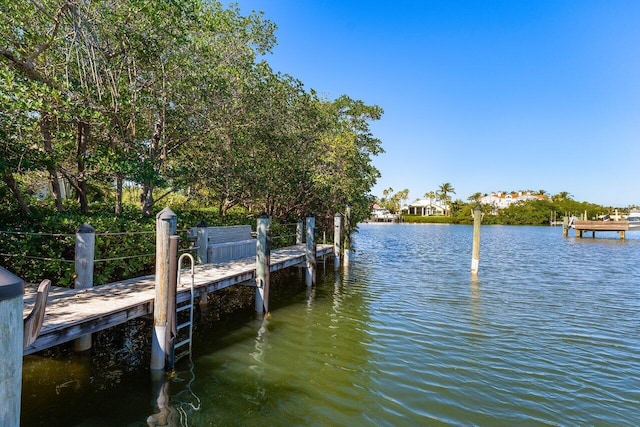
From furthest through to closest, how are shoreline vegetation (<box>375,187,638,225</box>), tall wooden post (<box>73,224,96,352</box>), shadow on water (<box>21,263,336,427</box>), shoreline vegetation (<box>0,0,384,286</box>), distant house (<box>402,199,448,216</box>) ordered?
distant house (<box>402,199,448,216</box>)
shoreline vegetation (<box>375,187,638,225</box>)
shoreline vegetation (<box>0,0,384,286</box>)
tall wooden post (<box>73,224,96,352</box>)
shadow on water (<box>21,263,336,427</box>)

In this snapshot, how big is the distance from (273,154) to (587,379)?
604 inches

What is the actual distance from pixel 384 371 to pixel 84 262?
645 centimetres

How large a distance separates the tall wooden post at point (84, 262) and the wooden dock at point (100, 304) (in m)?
0.21

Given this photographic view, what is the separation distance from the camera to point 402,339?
954 cm

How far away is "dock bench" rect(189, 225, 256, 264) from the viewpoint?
11523 mm

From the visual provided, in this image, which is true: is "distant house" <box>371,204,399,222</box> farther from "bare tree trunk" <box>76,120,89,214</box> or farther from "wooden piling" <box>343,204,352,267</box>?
"bare tree trunk" <box>76,120,89,214</box>

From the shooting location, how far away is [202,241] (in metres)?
11.5

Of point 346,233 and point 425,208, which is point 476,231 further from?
point 425,208

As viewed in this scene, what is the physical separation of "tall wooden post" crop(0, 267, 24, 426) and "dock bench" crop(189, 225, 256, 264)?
8638 millimetres

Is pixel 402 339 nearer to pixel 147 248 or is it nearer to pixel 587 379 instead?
pixel 587 379

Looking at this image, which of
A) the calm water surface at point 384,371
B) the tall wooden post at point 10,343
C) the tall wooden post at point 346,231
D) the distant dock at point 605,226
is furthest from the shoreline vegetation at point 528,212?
the tall wooden post at point 10,343

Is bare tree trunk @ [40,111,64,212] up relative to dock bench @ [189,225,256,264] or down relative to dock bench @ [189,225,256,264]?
up

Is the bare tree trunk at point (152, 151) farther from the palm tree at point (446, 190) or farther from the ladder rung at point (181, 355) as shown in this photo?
the palm tree at point (446, 190)

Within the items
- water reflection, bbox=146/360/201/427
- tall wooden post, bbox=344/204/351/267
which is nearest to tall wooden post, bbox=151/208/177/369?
water reflection, bbox=146/360/201/427
